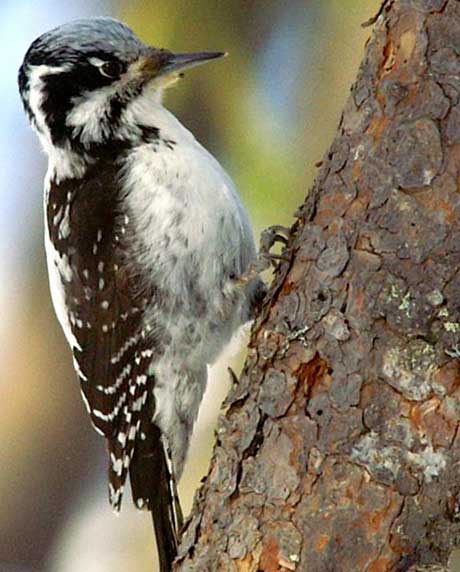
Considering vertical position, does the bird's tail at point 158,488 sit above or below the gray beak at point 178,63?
below

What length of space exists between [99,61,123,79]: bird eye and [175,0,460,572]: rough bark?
2.81 feet

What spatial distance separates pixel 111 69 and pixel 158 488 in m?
1.10

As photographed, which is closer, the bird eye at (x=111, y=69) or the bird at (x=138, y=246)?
the bird at (x=138, y=246)

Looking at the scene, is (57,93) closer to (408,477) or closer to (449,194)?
(449,194)

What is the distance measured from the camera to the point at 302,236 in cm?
229

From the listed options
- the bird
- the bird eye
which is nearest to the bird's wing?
the bird

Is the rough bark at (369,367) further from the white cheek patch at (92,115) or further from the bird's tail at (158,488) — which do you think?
the white cheek patch at (92,115)

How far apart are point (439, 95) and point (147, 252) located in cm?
94

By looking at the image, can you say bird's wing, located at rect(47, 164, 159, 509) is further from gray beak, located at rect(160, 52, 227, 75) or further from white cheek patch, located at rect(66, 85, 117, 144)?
gray beak, located at rect(160, 52, 227, 75)

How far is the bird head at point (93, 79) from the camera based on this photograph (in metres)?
2.86

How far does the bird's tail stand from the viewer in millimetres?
2775

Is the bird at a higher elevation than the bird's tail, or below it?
higher

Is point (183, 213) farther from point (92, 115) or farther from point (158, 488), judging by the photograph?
point (158, 488)

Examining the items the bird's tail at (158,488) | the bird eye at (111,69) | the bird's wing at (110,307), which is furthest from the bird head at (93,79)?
the bird's tail at (158,488)
